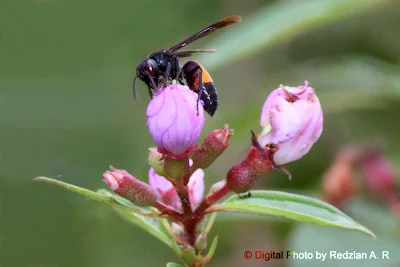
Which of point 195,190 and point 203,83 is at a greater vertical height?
point 203,83

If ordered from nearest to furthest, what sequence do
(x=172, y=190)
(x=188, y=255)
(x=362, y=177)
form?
(x=188, y=255) → (x=172, y=190) → (x=362, y=177)

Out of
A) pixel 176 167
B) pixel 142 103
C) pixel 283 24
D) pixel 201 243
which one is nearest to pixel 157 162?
pixel 176 167

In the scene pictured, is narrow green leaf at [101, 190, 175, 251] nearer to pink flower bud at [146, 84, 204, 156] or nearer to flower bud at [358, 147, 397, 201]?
pink flower bud at [146, 84, 204, 156]

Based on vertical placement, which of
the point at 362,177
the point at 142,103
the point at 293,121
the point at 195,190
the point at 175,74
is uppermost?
the point at 175,74

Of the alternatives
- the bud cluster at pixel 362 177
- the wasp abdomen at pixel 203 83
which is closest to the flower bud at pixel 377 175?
the bud cluster at pixel 362 177

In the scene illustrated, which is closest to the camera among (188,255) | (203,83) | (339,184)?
(188,255)

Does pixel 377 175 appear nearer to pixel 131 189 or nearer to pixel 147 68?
pixel 147 68

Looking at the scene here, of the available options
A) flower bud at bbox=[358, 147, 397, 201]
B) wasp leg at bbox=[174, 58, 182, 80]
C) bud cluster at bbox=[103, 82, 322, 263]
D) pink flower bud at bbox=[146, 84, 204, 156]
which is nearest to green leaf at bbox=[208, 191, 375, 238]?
bud cluster at bbox=[103, 82, 322, 263]
